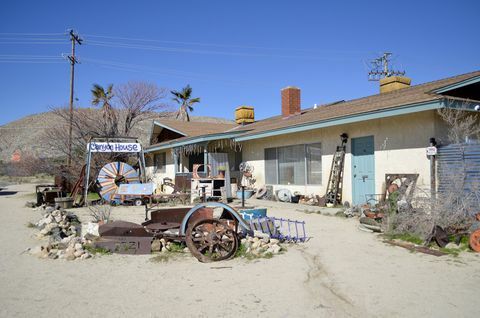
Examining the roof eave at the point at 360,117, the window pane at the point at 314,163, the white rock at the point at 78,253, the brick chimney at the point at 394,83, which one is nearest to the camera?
the white rock at the point at 78,253

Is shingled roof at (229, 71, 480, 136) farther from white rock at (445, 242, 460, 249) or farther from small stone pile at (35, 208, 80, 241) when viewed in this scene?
small stone pile at (35, 208, 80, 241)

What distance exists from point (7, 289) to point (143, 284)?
63.9 inches

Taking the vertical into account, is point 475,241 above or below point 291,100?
below

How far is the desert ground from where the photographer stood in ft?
13.2

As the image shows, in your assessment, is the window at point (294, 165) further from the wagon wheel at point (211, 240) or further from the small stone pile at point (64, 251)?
the small stone pile at point (64, 251)

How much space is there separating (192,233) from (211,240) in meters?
0.33

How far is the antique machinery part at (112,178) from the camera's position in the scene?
15033mm

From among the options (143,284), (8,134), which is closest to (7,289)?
(143,284)

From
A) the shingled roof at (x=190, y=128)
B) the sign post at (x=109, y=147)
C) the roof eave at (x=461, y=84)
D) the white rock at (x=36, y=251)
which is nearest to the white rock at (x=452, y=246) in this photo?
the roof eave at (x=461, y=84)

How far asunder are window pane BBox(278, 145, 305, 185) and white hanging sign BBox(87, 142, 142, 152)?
5.75 metres

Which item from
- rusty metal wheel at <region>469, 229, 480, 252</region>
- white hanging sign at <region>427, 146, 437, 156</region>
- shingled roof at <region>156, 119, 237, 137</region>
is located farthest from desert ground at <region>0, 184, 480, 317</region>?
shingled roof at <region>156, 119, 237, 137</region>

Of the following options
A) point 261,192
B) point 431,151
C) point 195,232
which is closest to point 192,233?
point 195,232

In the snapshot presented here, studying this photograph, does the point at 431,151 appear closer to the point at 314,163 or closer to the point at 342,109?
the point at 314,163

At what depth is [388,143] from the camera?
10.6m
